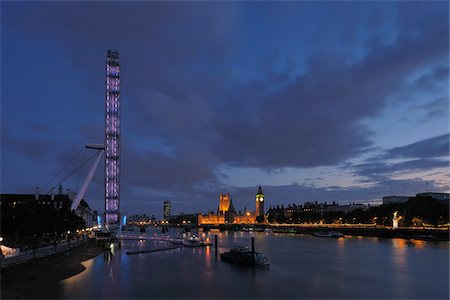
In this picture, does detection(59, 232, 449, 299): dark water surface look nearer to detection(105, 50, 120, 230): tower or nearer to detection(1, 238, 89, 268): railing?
detection(1, 238, 89, 268): railing

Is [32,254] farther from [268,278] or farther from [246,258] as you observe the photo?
[246,258]

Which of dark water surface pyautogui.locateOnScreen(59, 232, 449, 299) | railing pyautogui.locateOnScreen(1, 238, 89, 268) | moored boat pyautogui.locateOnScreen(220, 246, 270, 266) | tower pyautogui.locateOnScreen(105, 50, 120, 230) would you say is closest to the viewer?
railing pyautogui.locateOnScreen(1, 238, 89, 268)

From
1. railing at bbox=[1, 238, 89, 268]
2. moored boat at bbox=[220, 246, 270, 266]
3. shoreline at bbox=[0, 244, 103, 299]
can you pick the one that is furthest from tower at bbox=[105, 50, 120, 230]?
shoreline at bbox=[0, 244, 103, 299]

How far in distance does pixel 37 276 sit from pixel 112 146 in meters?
60.5

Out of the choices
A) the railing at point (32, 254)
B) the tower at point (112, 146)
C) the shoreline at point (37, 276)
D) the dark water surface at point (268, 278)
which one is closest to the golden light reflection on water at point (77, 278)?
the dark water surface at point (268, 278)

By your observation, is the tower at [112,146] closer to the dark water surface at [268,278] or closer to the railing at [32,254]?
the dark water surface at [268,278]

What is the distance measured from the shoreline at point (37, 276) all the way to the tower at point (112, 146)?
43.4 meters

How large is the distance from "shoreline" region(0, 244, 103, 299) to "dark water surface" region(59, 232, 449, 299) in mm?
1201

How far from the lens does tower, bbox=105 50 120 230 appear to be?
96.1 metres

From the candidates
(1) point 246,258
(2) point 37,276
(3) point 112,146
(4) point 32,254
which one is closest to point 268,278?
(1) point 246,258

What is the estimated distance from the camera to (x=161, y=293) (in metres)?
37.0

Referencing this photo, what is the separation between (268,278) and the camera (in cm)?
4550

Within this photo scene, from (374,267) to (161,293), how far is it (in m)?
29.8

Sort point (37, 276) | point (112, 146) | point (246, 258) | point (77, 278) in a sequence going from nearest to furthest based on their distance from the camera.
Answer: point (37, 276) < point (77, 278) < point (246, 258) < point (112, 146)
